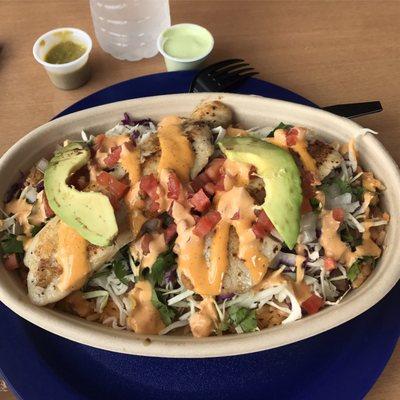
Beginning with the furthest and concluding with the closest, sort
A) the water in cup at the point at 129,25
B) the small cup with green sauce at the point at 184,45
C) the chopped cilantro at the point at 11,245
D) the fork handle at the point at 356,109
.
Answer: the water in cup at the point at 129,25 → the small cup with green sauce at the point at 184,45 → the fork handle at the point at 356,109 → the chopped cilantro at the point at 11,245

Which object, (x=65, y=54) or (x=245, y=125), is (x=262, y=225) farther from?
(x=65, y=54)

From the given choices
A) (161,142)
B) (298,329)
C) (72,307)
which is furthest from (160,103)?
(298,329)

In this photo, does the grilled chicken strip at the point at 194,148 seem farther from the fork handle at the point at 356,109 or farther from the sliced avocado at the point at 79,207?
the fork handle at the point at 356,109

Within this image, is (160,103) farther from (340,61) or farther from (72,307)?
(340,61)

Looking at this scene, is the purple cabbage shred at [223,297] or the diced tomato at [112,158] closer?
the purple cabbage shred at [223,297]

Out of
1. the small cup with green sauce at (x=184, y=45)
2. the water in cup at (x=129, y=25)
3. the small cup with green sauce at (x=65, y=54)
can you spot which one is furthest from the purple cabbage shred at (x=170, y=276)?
the water in cup at (x=129, y=25)

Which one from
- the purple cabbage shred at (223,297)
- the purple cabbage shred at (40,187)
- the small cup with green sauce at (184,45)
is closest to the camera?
the purple cabbage shred at (223,297)

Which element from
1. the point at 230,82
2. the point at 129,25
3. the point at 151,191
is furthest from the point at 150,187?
the point at 129,25
